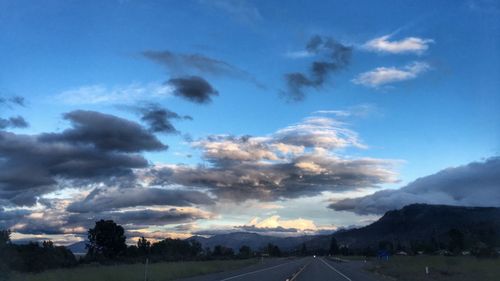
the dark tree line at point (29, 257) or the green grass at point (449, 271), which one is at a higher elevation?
the dark tree line at point (29, 257)

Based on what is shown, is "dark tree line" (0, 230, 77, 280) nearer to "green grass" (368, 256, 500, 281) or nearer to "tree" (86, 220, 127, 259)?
"tree" (86, 220, 127, 259)

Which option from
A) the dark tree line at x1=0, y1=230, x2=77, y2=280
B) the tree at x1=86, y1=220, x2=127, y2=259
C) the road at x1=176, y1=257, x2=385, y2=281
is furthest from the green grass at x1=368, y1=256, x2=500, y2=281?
the tree at x1=86, y1=220, x2=127, y2=259

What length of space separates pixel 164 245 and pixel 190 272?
11534 centimetres

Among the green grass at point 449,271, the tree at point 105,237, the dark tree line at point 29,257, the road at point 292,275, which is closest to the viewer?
the dark tree line at point 29,257

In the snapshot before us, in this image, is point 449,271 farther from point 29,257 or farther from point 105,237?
point 105,237

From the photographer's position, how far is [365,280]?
43.9m

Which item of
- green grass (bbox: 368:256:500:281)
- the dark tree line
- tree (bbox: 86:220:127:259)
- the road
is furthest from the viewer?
tree (bbox: 86:220:127:259)

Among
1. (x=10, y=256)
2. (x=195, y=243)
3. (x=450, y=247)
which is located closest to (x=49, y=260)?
(x=10, y=256)

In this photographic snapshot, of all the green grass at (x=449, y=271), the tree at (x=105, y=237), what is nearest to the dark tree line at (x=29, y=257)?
the tree at (x=105, y=237)

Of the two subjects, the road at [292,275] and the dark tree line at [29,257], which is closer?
the dark tree line at [29,257]

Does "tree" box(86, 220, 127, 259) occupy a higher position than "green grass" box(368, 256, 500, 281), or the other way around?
"tree" box(86, 220, 127, 259)

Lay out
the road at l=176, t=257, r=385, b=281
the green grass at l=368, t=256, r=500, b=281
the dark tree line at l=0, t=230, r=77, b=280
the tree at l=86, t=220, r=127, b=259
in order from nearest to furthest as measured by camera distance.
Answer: the dark tree line at l=0, t=230, r=77, b=280, the road at l=176, t=257, r=385, b=281, the green grass at l=368, t=256, r=500, b=281, the tree at l=86, t=220, r=127, b=259

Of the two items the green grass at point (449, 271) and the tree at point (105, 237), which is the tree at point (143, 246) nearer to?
the tree at point (105, 237)

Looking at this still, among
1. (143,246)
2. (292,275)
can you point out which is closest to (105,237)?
(143,246)
